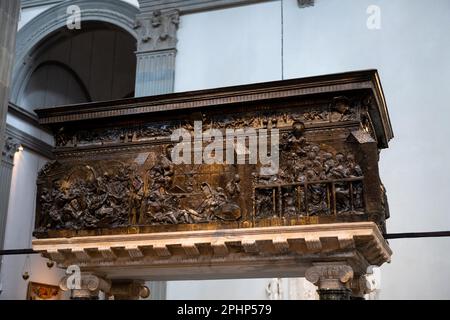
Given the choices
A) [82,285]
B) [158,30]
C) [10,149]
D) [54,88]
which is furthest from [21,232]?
[82,285]

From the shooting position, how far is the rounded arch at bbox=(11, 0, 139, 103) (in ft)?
49.2

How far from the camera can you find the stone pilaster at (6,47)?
851cm

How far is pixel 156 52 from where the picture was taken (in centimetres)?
1388

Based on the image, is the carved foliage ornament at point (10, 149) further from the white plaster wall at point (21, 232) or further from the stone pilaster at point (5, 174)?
the white plaster wall at point (21, 232)

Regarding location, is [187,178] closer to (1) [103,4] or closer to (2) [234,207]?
(2) [234,207]

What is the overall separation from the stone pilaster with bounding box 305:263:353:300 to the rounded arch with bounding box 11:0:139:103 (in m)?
9.05

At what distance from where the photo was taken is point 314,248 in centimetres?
704

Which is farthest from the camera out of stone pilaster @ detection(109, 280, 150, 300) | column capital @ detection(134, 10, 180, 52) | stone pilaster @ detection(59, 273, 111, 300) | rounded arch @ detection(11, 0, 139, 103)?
rounded arch @ detection(11, 0, 139, 103)

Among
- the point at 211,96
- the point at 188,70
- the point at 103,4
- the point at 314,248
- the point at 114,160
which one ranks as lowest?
the point at 314,248

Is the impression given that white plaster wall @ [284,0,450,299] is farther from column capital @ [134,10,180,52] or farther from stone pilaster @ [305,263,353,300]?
stone pilaster @ [305,263,353,300]

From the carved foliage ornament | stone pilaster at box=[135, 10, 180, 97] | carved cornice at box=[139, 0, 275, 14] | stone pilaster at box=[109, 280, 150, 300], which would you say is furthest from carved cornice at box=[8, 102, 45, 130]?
stone pilaster at box=[109, 280, 150, 300]

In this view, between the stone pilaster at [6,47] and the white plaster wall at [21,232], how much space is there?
806 cm

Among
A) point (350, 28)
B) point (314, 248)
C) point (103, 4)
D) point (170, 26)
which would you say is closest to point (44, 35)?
point (103, 4)

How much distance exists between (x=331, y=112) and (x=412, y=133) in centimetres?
474
